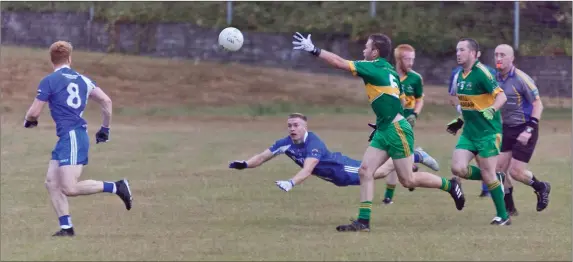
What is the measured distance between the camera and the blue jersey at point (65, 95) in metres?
10.1

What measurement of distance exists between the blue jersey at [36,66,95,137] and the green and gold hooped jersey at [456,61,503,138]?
3.94 m

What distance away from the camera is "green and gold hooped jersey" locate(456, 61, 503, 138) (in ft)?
36.7

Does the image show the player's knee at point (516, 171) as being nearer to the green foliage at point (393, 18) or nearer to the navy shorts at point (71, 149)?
the navy shorts at point (71, 149)

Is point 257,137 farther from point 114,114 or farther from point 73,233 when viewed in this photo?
point 73,233

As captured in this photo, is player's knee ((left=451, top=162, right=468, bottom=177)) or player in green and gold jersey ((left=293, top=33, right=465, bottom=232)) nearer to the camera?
player in green and gold jersey ((left=293, top=33, right=465, bottom=232))

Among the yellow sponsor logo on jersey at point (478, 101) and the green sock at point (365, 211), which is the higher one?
the yellow sponsor logo on jersey at point (478, 101)

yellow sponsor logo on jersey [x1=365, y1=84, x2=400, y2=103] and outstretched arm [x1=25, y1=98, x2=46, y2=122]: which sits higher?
yellow sponsor logo on jersey [x1=365, y1=84, x2=400, y2=103]

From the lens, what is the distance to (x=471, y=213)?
40.7 feet

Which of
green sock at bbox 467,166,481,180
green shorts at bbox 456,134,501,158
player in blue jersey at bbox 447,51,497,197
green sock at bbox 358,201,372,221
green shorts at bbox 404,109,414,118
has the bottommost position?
green sock at bbox 358,201,372,221

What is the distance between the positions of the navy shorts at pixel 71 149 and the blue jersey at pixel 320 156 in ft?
8.47

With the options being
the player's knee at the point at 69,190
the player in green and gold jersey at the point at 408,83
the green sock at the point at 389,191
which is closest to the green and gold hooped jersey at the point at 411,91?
the player in green and gold jersey at the point at 408,83

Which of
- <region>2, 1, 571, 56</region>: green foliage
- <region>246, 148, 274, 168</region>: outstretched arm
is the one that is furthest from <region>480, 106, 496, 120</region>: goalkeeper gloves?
<region>2, 1, 571, 56</region>: green foliage

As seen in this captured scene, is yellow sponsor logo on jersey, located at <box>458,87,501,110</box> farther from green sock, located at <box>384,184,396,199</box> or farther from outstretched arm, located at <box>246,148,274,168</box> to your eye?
green sock, located at <box>384,184,396,199</box>

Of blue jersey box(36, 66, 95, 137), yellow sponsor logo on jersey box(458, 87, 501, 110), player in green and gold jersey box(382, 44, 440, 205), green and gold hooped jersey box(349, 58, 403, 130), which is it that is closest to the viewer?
blue jersey box(36, 66, 95, 137)
